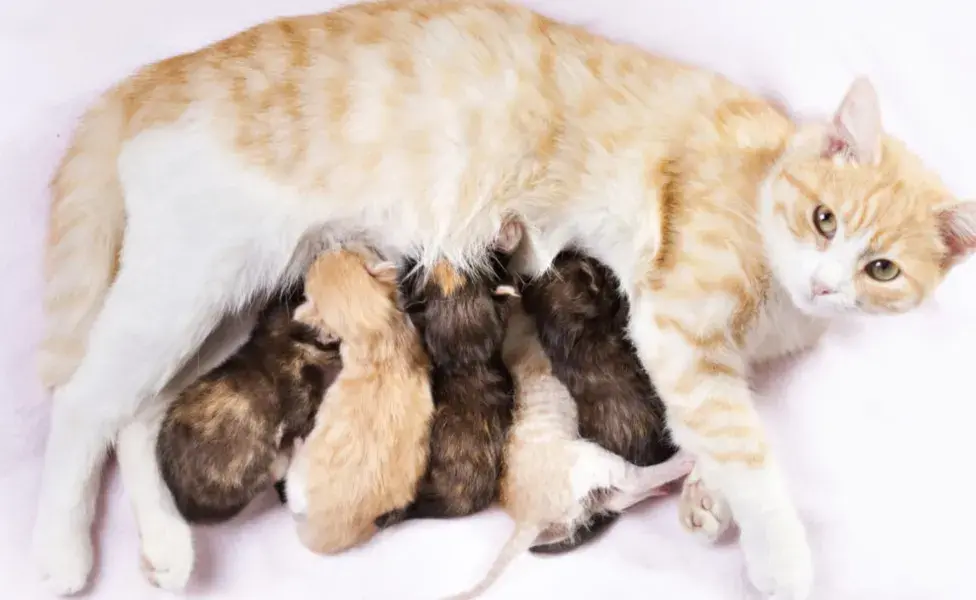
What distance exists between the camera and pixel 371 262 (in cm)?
120

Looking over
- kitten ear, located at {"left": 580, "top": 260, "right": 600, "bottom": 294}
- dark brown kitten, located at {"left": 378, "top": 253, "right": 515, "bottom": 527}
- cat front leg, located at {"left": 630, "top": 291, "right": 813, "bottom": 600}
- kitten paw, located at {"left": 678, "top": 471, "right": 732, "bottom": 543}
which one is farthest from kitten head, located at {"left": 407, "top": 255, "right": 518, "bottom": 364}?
kitten paw, located at {"left": 678, "top": 471, "right": 732, "bottom": 543}

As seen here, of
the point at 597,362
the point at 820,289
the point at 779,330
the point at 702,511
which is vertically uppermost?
the point at 820,289

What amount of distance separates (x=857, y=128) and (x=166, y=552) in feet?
3.60

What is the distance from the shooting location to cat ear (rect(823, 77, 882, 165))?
97 centimetres

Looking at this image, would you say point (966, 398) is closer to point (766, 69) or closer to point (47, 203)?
point (766, 69)

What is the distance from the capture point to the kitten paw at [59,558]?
3.56ft

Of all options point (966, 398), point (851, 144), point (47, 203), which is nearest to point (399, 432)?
point (47, 203)

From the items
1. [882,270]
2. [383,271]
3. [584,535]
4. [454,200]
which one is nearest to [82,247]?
[383,271]

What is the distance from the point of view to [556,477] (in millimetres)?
1114

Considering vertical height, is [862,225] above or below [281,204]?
above

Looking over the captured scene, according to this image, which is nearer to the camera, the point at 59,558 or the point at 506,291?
the point at 59,558

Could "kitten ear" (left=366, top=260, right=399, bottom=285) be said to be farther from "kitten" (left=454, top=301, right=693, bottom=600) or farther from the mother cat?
"kitten" (left=454, top=301, right=693, bottom=600)

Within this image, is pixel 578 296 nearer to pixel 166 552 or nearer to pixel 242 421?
pixel 242 421

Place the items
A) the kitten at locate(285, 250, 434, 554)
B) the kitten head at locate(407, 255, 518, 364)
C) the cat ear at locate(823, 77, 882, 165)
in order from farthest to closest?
1. the kitten head at locate(407, 255, 518, 364)
2. the kitten at locate(285, 250, 434, 554)
3. the cat ear at locate(823, 77, 882, 165)
